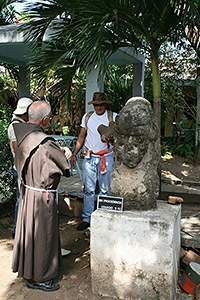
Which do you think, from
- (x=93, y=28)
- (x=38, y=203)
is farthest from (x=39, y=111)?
(x=93, y=28)

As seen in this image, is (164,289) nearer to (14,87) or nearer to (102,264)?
(102,264)

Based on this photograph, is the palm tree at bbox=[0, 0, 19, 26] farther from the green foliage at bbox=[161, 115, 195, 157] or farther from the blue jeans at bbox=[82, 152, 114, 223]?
the green foliage at bbox=[161, 115, 195, 157]

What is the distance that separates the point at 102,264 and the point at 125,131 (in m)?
1.15

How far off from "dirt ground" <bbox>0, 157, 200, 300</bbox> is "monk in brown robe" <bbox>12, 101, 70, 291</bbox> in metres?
0.14

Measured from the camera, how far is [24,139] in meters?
3.05

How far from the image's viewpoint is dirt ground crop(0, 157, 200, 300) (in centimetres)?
304

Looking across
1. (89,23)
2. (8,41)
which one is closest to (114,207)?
(89,23)

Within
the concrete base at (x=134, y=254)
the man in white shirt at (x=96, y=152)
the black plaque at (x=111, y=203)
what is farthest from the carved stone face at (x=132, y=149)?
the man in white shirt at (x=96, y=152)

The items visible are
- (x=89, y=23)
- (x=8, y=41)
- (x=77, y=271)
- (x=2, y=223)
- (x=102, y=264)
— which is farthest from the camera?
(x=8, y=41)

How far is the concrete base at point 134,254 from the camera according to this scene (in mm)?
2785

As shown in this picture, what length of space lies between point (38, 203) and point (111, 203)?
64cm

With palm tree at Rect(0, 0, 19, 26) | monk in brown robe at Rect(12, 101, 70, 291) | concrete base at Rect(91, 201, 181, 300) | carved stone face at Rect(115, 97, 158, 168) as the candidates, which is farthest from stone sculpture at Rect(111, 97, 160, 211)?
palm tree at Rect(0, 0, 19, 26)

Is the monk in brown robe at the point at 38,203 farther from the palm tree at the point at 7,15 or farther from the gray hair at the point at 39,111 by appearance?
the palm tree at the point at 7,15

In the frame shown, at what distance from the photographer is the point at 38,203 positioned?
3.03 m
